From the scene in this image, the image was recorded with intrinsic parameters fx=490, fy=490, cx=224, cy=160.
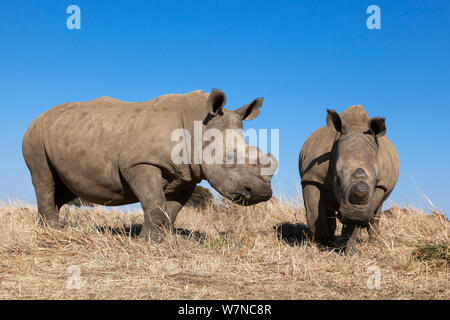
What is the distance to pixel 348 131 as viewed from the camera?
243 inches

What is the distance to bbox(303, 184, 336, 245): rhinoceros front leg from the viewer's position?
6445 millimetres

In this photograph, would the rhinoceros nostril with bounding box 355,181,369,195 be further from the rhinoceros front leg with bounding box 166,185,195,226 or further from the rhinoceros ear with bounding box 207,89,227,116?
the rhinoceros front leg with bounding box 166,185,195,226

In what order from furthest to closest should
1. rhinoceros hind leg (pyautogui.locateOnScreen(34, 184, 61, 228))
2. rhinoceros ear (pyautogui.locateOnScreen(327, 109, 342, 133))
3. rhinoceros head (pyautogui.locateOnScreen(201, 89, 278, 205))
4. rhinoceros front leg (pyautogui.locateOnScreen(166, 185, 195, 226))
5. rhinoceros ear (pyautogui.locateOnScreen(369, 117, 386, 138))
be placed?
rhinoceros hind leg (pyautogui.locateOnScreen(34, 184, 61, 228))
rhinoceros front leg (pyautogui.locateOnScreen(166, 185, 195, 226))
rhinoceros ear (pyautogui.locateOnScreen(327, 109, 342, 133))
rhinoceros ear (pyautogui.locateOnScreen(369, 117, 386, 138))
rhinoceros head (pyautogui.locateOnScreen(201, 89, 278, 205))

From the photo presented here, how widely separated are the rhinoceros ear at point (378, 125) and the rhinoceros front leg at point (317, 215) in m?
1.06

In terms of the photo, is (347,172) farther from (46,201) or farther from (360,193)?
(46,201)

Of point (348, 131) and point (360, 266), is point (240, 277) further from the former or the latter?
point (348, 131)

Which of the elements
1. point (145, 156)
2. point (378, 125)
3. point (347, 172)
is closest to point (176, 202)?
point (145, 156)

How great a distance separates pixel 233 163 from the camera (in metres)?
5.77

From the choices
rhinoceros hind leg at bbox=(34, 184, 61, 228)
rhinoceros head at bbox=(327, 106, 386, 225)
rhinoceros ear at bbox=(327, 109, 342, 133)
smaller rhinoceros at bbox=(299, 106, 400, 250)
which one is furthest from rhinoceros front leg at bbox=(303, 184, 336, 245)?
rhinoceros hind leg at bbox=(34, 184, 61, 228)

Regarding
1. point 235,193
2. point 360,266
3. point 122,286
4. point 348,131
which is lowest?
point 360,266

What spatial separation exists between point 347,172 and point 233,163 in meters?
1.34

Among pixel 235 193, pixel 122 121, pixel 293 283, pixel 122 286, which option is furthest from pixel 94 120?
pixel 293 283

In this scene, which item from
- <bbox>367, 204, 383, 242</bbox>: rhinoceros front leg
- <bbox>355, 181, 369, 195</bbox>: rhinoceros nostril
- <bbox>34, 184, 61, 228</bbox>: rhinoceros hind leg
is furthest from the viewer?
<bbox>34, 184, 61, 228</bbox>: rhinoceros hind leg

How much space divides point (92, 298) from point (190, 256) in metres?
1.72
